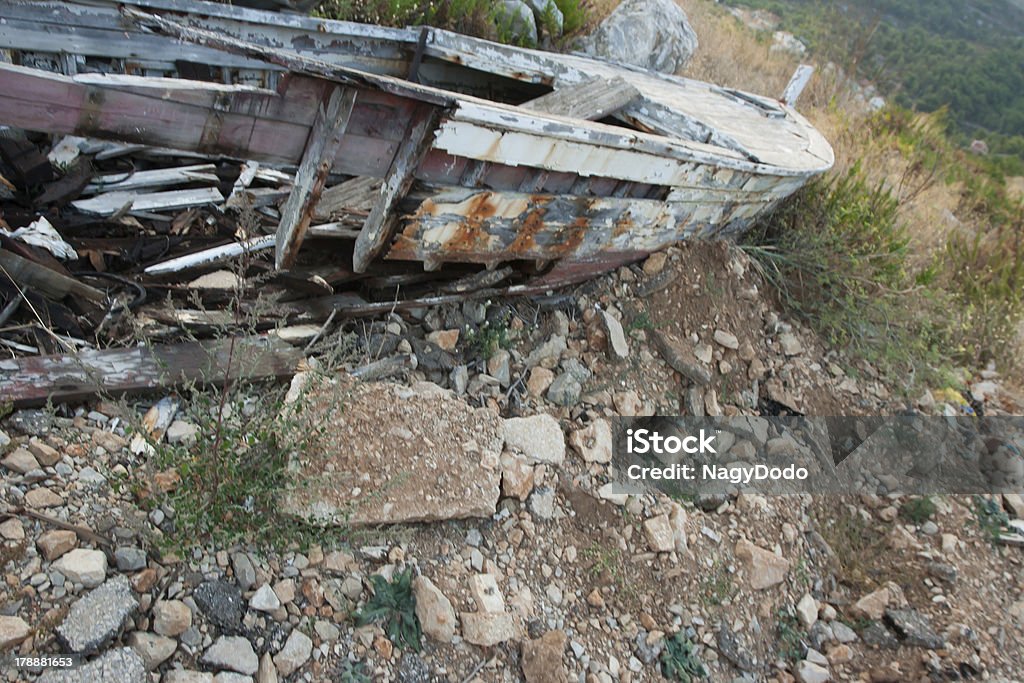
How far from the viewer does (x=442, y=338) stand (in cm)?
373

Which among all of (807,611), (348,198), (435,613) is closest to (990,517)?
(807,611)

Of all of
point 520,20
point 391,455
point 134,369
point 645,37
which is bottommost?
point 134,369

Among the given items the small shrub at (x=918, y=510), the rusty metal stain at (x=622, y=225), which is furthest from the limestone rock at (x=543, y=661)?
the small shrub at (x=918, y=510)

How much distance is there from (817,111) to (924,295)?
495 cm

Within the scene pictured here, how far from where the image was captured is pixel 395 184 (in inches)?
115

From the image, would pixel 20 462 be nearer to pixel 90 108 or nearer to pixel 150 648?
pixel 150 648

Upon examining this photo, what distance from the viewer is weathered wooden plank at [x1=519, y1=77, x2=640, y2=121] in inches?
160

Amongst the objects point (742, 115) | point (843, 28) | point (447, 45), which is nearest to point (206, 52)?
point (447, 45)

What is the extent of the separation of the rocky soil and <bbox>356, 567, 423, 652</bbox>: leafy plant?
0.11 feet

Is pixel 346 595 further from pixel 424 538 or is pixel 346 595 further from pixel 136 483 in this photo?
pixel 136 483

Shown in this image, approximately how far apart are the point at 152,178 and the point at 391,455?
233 centimetres

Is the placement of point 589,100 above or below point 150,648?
above

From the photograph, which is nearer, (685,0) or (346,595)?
(346,595)

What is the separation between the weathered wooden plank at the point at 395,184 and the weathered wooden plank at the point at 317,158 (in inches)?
10.8
